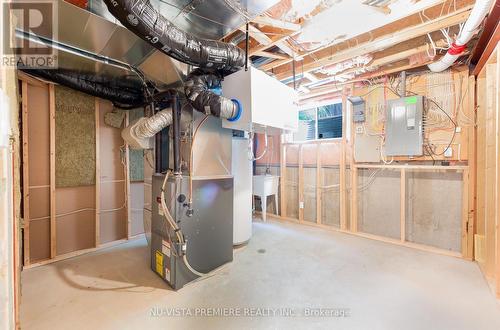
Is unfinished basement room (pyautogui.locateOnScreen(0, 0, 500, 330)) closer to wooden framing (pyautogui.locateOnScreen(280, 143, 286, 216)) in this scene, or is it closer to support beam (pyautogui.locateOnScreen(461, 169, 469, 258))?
support beam (pyautogui.locateOnScreen(461, 169, 469, 258))

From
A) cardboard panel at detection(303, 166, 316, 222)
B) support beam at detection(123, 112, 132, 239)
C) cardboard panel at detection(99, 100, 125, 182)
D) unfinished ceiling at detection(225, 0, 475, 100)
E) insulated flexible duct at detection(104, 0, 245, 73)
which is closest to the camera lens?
insulated flexible duct at detection(104, 0, 245, 73)

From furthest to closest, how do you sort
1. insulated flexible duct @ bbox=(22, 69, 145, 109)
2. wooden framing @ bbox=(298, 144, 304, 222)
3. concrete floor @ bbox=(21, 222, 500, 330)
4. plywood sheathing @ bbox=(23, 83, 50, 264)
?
wooden framing @ bbox=(298, 144, 304, 222) < plywood sheathing @ bbox=(23, 83, 50, 264) < insulated flexible duct @ bbox=(22, 69, 145, 109) < concrete floor @ bbox=(21, 222, 500, 330)

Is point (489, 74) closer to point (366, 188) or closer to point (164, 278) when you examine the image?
point (366, 188)

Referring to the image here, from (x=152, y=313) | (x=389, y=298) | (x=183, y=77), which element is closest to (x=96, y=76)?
(x=183, y=77)

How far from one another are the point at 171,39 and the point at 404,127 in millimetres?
3028

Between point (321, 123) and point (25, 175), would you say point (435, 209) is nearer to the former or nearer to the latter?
point (321, 123)

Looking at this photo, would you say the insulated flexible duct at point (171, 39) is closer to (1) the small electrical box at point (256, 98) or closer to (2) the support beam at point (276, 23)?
(1) the small electrical box at point (256, 98)

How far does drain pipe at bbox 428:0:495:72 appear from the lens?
160 centimetres

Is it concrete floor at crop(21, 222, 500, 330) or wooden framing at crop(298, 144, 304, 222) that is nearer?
concrete floor at crop(21, 222, 500, 330)

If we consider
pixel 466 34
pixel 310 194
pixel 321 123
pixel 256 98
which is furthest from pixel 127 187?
pixel 466 34

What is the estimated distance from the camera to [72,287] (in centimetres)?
212

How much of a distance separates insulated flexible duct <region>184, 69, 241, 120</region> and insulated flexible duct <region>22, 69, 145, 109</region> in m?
1.18

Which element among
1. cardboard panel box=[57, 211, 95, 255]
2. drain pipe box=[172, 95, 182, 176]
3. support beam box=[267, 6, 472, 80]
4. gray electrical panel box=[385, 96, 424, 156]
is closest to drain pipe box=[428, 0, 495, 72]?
support beam box=[267, 6, 472, 80]

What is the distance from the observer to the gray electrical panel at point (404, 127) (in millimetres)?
2959
